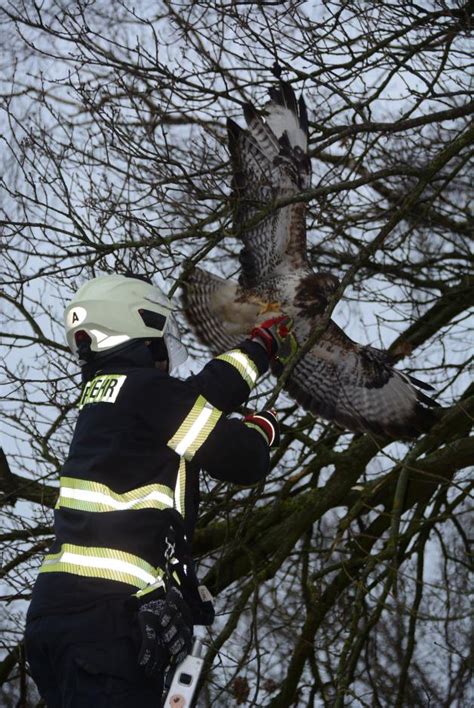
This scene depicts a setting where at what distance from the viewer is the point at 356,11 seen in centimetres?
578

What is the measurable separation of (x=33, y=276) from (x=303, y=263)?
1759 mm

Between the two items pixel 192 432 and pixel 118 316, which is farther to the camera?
pixel 118 316

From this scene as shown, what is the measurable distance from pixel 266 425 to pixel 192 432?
45 centimetres

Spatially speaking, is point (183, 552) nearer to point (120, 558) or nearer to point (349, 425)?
point (120, 558)

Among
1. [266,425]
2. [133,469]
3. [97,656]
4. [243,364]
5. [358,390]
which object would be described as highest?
[358,390]

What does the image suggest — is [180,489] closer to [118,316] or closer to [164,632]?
[164,632]

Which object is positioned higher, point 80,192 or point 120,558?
point 80,192

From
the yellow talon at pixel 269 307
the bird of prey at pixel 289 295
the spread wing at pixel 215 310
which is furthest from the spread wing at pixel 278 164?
the spread wing at pixel 215 310

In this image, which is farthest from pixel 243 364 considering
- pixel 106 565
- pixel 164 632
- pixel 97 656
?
pixel 97 656

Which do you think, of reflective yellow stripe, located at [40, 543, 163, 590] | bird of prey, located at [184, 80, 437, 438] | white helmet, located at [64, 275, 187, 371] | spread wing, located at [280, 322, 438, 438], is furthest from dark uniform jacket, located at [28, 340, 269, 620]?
spread wing, located at [280, 322, 438, 438]

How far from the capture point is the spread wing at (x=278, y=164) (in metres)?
6.12

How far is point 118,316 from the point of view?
411cm

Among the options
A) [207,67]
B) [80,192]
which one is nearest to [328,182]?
[207,67]

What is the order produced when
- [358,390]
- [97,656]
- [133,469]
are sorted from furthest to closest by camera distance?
1. [358,390]
2. [133,469]
3. [97,656]
